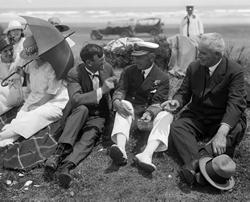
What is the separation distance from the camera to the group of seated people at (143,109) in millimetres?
5082

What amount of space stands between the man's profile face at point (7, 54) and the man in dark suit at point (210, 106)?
3.07 m

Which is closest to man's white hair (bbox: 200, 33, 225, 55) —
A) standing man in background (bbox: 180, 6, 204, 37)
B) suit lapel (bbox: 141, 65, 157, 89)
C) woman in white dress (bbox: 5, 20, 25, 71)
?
suit lapel (bbox: 141, 65, 157, 89)

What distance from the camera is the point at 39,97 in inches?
250

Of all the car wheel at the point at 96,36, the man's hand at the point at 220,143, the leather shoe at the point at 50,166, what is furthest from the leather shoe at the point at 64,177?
the car wheel at the point at 96,36

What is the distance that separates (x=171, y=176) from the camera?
518 centimetres

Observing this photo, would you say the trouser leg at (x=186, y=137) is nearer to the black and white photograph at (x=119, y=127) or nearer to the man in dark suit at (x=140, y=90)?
the black and white photograph at (x=119, y=127)

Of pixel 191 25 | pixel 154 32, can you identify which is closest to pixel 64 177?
pixel 191 25

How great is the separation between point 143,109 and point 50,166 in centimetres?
173

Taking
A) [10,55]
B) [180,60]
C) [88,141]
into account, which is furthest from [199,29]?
[88,141]

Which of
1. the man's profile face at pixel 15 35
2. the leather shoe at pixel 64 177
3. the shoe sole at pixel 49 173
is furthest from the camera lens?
the man's profile face at pixel 15 35

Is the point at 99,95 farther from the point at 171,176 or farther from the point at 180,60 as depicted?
the point at 180,60

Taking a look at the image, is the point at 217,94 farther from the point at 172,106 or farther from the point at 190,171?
the point at 190,171

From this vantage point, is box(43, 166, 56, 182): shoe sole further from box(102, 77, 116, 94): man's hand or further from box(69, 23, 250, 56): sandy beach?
box(69, 23, 250, 56): sandy beach

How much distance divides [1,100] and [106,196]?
3188 mm
